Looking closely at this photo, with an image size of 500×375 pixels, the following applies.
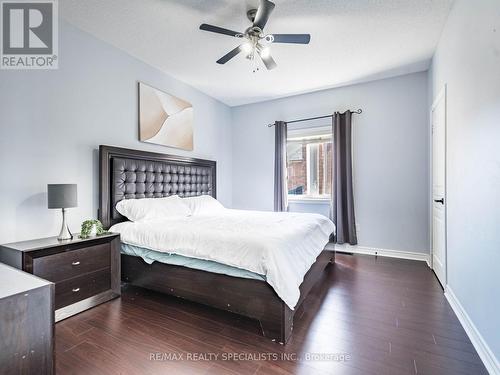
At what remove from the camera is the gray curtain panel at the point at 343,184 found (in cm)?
392

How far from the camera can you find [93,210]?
8.86ft

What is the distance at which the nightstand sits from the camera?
1888 mm

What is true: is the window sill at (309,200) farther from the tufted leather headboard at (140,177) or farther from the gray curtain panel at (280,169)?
the tufted leather headboard at (140,177)

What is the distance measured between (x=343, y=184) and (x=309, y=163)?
0.80 metres

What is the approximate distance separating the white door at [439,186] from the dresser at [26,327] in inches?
132

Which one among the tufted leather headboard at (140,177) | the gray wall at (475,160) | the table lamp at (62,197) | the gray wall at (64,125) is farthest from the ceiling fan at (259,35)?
the table lamp at (62,197)

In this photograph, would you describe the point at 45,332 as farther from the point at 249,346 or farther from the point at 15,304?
the point at 249,346

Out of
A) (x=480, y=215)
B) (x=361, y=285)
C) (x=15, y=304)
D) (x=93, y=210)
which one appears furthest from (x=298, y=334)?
(x=93, y=210)

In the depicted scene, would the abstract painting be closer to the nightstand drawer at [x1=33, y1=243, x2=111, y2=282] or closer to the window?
the nightstand drawer at [x1=33, y1=243, x2=111, y2=282]

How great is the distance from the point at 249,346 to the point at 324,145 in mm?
3530

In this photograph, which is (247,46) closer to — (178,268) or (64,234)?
(178,268)

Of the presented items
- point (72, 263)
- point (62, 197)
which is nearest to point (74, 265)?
point (72, 263)

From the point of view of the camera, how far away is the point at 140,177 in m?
3.07

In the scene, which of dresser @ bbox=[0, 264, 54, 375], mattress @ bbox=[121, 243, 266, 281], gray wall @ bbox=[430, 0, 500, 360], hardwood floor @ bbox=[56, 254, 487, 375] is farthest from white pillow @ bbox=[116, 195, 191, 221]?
gray wall @ bbox=[430, 0, 500, 360]
